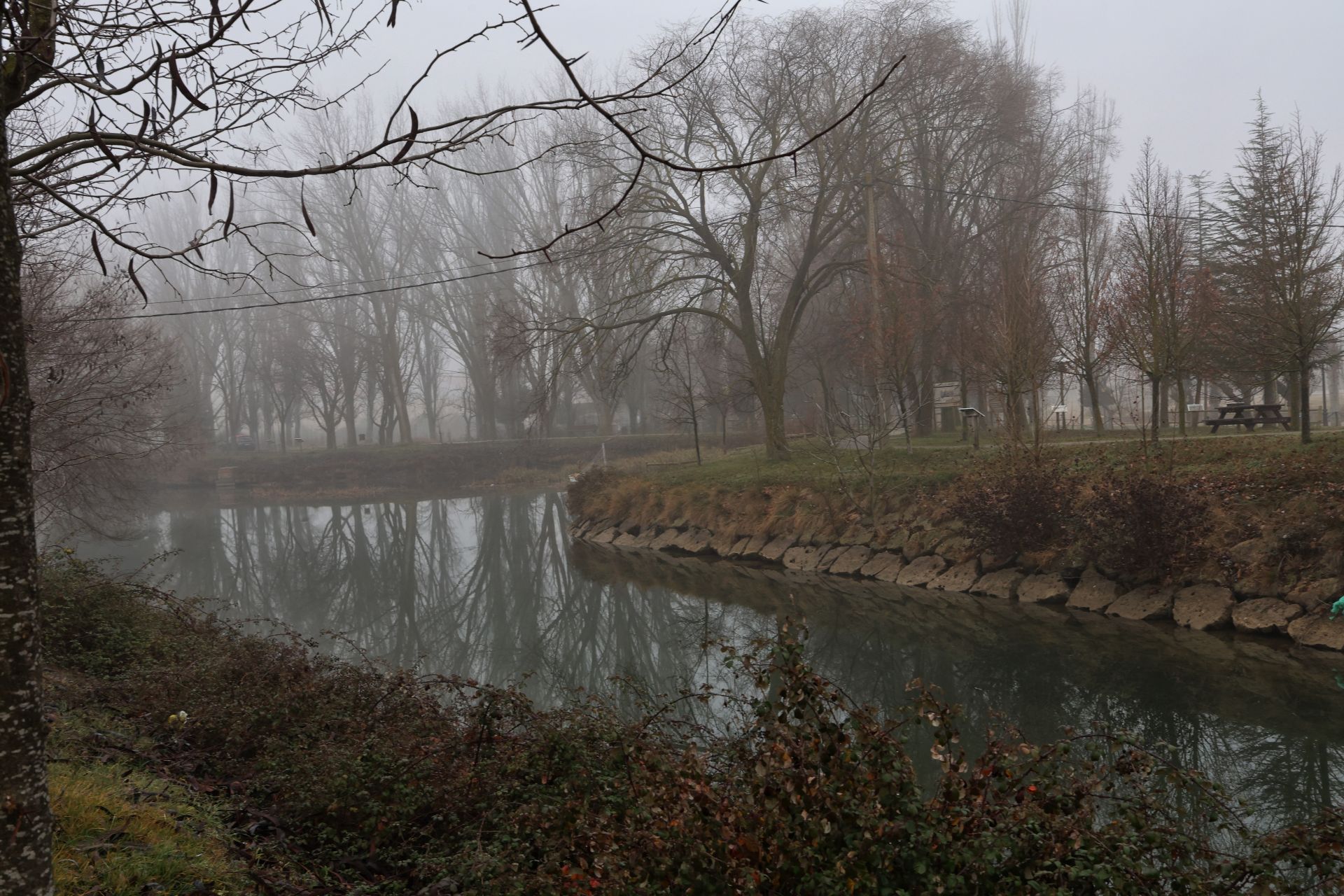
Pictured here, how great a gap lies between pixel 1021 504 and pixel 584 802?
11.8 metres

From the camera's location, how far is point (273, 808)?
5.46m

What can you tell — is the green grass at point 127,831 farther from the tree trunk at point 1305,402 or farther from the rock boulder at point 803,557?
the tree trunk at point 1305,402

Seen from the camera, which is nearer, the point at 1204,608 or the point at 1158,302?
the point at 1204,608

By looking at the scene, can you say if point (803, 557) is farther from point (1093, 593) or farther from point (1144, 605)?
point (1144, 605)

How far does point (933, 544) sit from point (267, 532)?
2335cm

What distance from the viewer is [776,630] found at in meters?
14.0

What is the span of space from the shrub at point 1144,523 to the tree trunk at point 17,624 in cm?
1333

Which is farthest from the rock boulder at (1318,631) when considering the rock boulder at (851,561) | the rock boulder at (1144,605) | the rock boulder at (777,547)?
the rock boulder at (777,547)

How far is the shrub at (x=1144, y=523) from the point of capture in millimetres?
12773

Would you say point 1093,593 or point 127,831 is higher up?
point 127,831

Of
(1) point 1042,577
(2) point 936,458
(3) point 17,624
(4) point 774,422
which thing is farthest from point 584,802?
(4) point 774,422

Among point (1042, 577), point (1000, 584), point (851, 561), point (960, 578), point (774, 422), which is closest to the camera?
point (1042, 577)

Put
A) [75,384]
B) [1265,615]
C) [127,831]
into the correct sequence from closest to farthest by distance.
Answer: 1. [127,831]
2. [1265,615]
3. [75,384]

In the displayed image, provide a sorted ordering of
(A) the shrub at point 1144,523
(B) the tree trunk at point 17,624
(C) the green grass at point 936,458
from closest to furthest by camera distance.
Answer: (B) the tree trunk at point 17,624
(A) the shrub at point 1144,523
(C) the green grass at point 936,458
